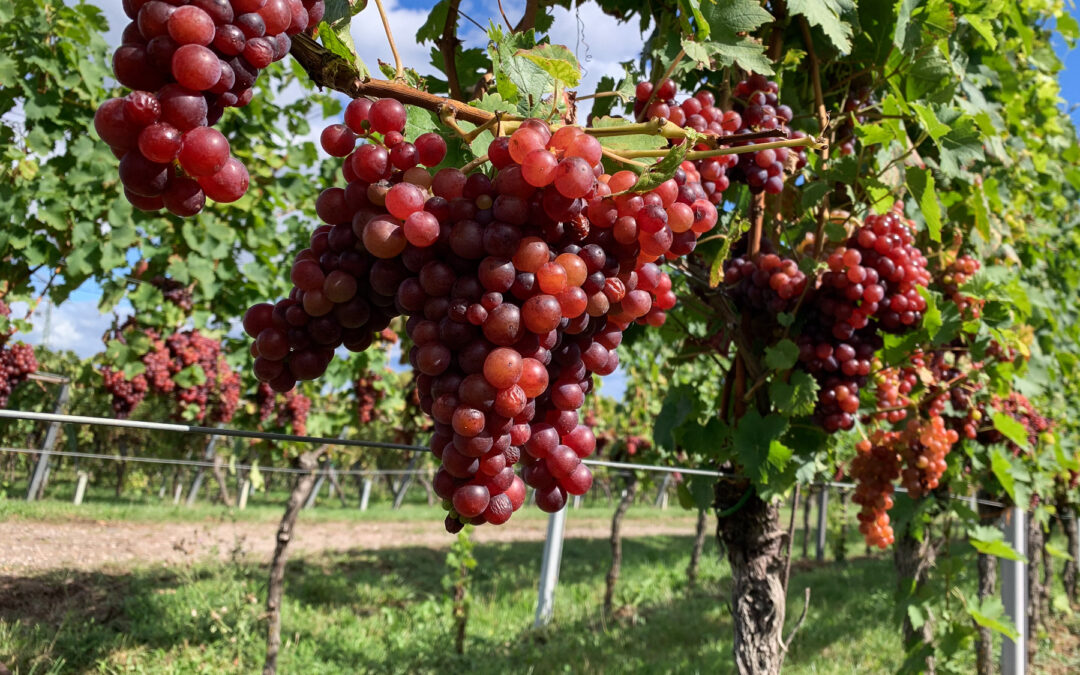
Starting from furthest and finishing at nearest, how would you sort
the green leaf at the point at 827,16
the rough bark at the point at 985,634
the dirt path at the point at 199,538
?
the rough bark at the point at 985,634, the dirt path at the point at 199,538, the green leaf at the point at 827,16

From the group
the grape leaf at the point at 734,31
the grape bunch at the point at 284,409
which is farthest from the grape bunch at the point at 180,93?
the grape bunch at the point at 284,409

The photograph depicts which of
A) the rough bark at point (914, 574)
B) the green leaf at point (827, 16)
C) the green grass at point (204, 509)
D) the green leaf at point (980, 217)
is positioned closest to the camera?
the green leaf at point (827, 16)

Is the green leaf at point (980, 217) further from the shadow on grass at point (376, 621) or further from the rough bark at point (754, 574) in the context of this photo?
the shadow on grass at point (376, 621)

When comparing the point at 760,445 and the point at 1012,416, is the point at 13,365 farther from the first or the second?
the point at 1012,416

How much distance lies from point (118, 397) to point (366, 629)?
3178 millimetres

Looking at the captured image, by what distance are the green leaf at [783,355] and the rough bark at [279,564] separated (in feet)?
13.5

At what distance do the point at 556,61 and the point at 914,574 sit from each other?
4519 mm

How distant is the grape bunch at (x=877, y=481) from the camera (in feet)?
9.23

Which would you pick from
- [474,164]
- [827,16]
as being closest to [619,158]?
[474,164]

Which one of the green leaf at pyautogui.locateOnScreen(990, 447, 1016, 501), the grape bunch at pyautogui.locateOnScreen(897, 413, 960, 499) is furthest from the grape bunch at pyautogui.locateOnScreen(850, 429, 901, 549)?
the green leaf at pyautogui.locateOnScreen(990, 447, 1016, 501)

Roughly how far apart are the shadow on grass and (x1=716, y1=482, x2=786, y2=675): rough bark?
2.70 metres

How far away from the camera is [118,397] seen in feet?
18.3

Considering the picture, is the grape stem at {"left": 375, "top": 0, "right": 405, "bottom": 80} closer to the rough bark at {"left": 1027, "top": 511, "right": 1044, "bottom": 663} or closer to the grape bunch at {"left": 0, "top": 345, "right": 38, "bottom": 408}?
the grape bunch at {"left": 0, "top": 345, "right": 38, "bottom": 408}

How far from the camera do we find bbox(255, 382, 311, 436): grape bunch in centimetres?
646
